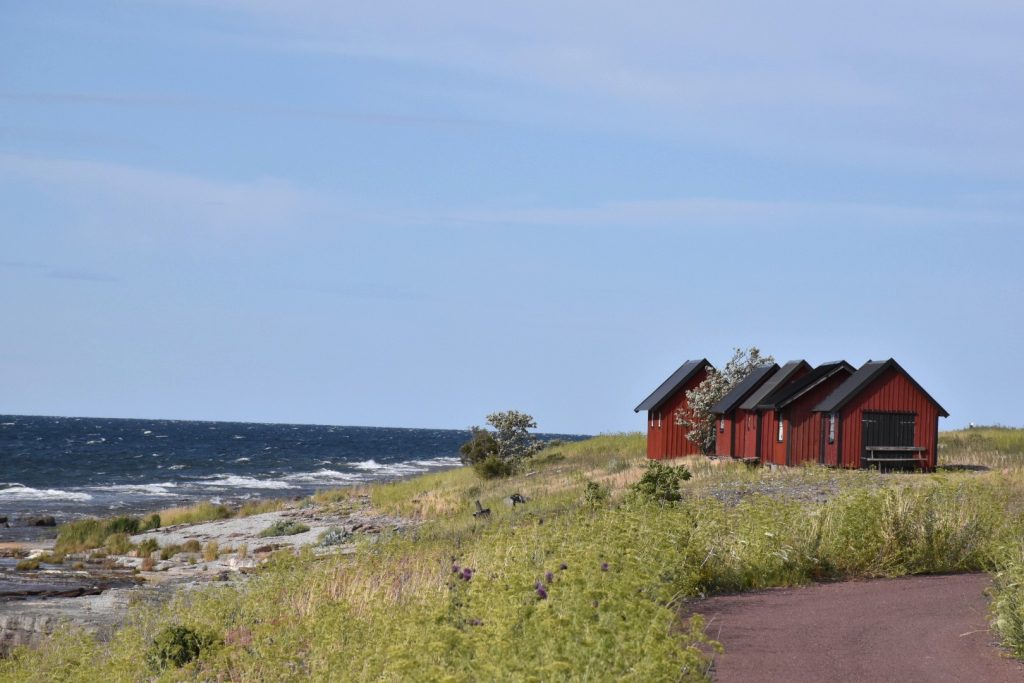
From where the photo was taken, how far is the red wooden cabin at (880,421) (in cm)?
3797

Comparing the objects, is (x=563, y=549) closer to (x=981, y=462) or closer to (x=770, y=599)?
(x=770, y=599)

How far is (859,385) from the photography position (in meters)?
37.9

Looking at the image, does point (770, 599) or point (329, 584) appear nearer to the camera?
point (770, 599)

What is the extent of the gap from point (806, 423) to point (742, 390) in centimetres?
566

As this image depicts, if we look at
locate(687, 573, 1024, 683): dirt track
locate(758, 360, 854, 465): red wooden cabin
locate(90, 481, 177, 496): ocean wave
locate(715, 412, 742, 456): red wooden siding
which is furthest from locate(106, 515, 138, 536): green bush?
locate(687, 573, 1024, 683): dirt track

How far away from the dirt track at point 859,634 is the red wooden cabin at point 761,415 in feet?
89.3

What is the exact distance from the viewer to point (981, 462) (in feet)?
132

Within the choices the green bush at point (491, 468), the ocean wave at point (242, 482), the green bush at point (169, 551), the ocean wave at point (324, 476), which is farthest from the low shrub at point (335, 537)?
the ocean wave at point (324, 476)

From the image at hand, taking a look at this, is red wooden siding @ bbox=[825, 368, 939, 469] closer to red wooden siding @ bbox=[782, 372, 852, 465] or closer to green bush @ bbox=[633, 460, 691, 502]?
red wooden siding @ bbox=[782, 372, 852, 465]

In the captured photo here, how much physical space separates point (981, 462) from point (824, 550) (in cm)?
2776

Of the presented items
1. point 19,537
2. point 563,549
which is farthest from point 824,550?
point 19,537

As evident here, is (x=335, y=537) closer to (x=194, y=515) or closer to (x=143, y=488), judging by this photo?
(x=194, y=515)

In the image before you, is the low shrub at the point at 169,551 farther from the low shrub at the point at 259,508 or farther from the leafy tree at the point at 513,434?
the leafy tree at the point at 513,434

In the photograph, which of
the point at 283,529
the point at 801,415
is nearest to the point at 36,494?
the point at 283,529
